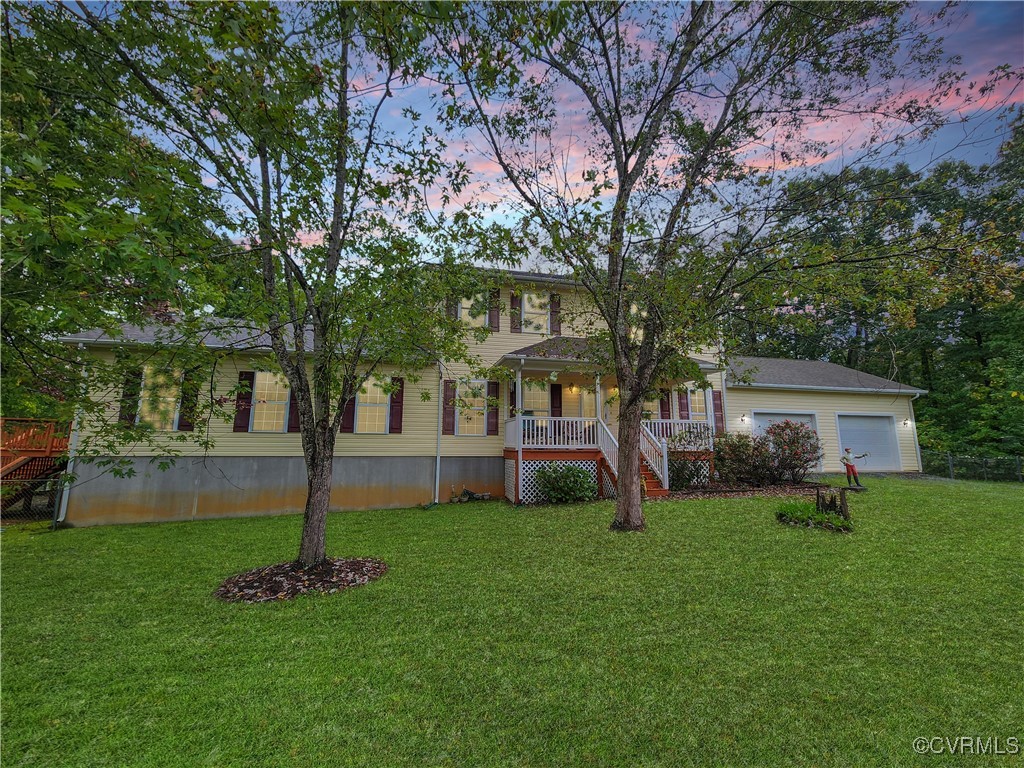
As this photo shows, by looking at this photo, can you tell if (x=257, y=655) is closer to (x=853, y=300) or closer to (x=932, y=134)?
(x=853, y=300)

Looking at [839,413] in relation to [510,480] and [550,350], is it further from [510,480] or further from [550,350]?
[510,480]

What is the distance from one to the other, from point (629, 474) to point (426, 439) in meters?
6.14

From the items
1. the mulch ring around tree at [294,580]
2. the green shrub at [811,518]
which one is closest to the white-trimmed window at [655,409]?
the green shrub at [811,518]

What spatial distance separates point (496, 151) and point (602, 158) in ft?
8.95

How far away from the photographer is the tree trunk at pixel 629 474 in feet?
25.1

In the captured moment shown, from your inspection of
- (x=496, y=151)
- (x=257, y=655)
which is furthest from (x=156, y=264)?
(x=496, y=151)

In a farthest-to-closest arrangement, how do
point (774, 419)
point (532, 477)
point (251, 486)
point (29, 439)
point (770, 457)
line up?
point (774, 419) < point (770, 457) < point (532, 477) < point (251, 486) < point (29, 439)

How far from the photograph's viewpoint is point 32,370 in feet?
12.0

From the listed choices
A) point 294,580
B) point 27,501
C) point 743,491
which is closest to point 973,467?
point 743,491

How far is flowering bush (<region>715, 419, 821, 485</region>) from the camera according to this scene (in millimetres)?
11938

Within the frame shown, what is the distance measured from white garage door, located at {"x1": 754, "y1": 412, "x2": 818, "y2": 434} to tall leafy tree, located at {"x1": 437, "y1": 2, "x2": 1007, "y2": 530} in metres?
9.90

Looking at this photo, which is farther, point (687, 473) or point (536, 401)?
point (536, 401)

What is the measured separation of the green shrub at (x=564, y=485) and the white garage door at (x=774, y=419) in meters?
A: 8.48

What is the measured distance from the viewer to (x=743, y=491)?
1108 cm
